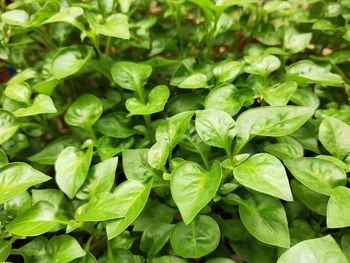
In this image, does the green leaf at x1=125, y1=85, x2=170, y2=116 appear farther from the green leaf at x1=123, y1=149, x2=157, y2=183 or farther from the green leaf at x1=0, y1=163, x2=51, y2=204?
the green leaf at x1=0, y1=163, x2=51, y2=204

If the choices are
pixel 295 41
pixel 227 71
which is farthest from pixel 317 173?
pixel 295 41

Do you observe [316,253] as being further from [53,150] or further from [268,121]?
[53,150]

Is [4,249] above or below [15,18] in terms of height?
below

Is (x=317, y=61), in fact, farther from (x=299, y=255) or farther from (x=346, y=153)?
(x=299, y=255)

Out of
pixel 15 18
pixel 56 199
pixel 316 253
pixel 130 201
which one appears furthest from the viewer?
pixel 15 18

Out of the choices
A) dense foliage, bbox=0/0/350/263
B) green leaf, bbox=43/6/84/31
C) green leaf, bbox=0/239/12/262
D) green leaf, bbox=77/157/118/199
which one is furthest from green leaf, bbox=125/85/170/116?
green leaf, bbox=0/239/12/262

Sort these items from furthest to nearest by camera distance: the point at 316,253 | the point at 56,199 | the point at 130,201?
the point at 56,199 < the point at 130,201 < the point at 316,253

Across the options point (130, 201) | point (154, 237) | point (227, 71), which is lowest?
point (154, 237)
